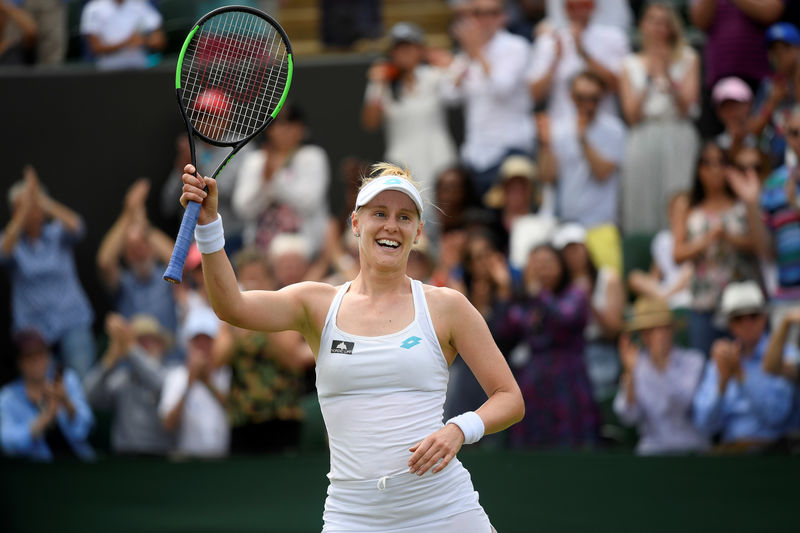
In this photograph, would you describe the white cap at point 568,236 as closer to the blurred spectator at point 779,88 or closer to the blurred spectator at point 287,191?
the blurred spectator at point 779,88

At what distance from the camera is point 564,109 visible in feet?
28.2

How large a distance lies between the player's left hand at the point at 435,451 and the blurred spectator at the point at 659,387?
3456 millimetres

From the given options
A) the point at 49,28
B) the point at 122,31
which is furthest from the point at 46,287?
the point at 49,28

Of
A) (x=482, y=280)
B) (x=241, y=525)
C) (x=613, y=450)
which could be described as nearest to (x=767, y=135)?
(x=482, y=280)

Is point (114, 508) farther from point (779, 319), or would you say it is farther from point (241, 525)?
point (779, 319)

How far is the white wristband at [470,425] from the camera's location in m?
3.57

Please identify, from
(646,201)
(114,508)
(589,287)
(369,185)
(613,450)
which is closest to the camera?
(369,185)

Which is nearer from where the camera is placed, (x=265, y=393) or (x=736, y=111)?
(x=265, y=393)

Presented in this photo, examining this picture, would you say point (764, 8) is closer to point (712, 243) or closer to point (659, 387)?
point (712, 243)

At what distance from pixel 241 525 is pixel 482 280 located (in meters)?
2.13

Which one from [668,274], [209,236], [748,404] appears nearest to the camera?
[209,236]

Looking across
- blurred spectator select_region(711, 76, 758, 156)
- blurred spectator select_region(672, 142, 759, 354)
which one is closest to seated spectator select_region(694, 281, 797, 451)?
blurred spectator select_region(672, 142, 759, 354)

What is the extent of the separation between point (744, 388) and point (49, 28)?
695cm

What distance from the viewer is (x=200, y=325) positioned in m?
7.75
